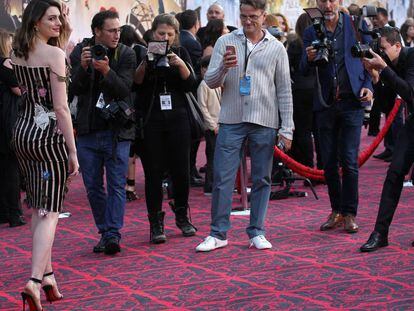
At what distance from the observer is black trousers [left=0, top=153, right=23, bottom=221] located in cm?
872

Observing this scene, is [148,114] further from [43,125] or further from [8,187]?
[8,187]

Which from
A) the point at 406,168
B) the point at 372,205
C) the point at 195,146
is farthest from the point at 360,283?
the point at 195,146

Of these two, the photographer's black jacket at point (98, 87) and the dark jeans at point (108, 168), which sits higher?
the photographer's black jacket at point (98, 87)

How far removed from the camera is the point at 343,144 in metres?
7.62

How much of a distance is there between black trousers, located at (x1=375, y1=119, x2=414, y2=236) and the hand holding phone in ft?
4.03

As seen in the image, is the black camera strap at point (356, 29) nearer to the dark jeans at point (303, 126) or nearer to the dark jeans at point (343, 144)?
the dark jeans at point (343, 144)

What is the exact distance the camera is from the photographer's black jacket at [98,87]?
23.0 feet

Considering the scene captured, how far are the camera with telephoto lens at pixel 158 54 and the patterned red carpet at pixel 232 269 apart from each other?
51.5 inches

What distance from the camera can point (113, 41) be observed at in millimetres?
7086

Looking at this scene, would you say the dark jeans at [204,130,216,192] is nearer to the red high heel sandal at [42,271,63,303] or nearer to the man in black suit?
the man in black suit

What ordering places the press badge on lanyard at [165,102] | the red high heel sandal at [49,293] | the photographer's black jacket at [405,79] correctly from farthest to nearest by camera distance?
the press badge on lanyard at [165,102] → the photographer's black jacket at [405,79] → the red high heel sandal at [49,293]

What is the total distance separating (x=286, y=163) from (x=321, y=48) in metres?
2.58

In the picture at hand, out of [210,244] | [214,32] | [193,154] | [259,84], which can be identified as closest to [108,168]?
[210,244]

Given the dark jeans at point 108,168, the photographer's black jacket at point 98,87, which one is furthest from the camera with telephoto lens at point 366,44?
the dark jeans at point 108,168
